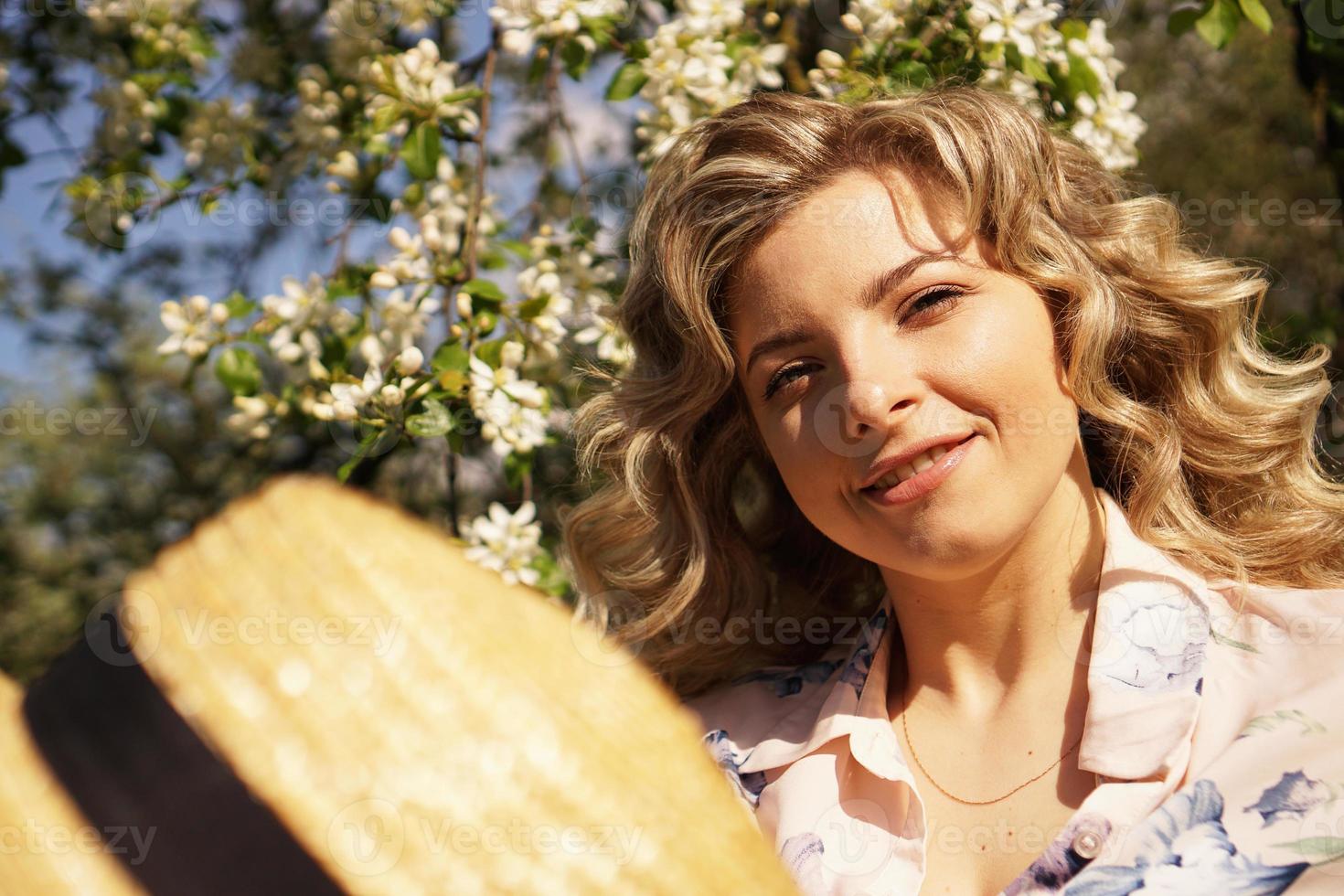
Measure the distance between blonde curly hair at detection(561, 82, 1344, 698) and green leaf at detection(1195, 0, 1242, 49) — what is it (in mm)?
346

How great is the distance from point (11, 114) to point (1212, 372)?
260 centimetres

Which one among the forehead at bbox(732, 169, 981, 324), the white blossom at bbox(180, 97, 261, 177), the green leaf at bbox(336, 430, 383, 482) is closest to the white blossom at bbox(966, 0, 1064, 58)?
the forehead at bbox(732, 169, 981, 324)

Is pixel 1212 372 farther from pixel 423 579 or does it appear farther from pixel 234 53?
pixel 234 53

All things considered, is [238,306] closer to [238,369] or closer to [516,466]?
[238,369]

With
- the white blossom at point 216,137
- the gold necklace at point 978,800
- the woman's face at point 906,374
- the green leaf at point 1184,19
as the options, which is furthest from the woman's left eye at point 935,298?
the white blossom at point 216,137

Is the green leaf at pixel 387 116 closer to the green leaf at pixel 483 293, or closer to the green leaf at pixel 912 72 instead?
the green leaf at pixel 483 293

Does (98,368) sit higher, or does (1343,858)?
(1343,858)

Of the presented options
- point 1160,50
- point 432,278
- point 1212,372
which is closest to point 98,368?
point 432,278

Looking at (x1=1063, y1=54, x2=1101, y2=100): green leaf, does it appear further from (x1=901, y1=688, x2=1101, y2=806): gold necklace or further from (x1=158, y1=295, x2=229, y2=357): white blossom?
(x1=158, y1=295, x2=229, y2=357): white blossom

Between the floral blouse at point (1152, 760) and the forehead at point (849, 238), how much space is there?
48cm

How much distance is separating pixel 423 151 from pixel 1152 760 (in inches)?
58.3

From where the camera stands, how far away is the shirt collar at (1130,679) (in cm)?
143

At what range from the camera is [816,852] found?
1589 mm

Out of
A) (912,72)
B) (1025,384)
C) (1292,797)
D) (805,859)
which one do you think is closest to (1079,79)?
(912,72)
